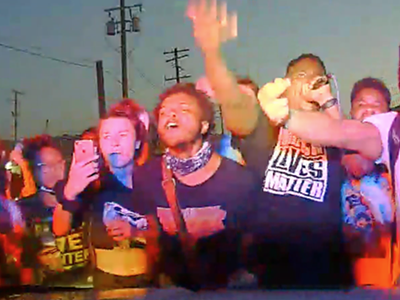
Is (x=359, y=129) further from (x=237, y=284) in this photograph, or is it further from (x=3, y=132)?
(x=3, y=132)

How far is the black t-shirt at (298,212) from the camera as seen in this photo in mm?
5273

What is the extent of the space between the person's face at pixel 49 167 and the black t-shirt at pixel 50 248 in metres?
0.12

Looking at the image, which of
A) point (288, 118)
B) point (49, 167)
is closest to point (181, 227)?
point (288, 118)

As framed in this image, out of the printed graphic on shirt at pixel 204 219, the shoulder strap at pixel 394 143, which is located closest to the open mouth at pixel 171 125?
the printed graphic on shirt at pixel 204 219

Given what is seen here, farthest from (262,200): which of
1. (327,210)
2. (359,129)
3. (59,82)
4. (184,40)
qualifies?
(59,82)

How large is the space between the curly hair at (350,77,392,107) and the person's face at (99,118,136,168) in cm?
148

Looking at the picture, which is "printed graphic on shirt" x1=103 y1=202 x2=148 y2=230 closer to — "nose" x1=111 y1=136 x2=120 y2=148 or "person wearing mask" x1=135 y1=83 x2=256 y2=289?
"person wearing mask" x1=135 y1=83 x2=256 y2=289

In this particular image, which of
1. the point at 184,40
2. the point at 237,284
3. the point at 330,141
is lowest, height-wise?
the point at 237,284

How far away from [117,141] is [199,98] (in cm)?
66

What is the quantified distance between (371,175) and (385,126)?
32cm

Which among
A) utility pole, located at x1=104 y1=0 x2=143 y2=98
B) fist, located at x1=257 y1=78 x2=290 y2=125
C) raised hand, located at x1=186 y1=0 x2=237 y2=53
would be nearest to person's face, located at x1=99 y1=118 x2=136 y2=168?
utility pole, located at x1=104 y1=0 x2=143 y2=98

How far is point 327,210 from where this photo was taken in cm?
526

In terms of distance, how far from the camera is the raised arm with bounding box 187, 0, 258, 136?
5.34m

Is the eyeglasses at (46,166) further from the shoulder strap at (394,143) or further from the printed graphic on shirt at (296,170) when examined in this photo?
the shoulder strap at (394,143)
